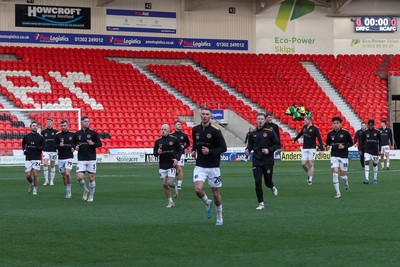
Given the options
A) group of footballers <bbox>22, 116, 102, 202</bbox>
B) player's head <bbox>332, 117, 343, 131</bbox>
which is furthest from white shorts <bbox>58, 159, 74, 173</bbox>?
player's head <bbox>332, 117, 343, 131</bbox>

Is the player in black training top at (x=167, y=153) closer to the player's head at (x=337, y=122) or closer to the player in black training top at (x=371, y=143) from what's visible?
the player's head at (x=337, y=122)

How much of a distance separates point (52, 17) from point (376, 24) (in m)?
22.7

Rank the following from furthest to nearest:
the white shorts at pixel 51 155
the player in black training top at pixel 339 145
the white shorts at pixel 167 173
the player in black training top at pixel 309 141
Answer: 1. the white shorts at pixel 51 155
2. the player in black training top at pixel 309 141
3. the player in black training top at pixel 339 145
4. the white shorts at pixel 167 173

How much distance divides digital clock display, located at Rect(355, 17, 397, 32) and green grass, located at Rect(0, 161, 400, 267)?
3500 centimetres

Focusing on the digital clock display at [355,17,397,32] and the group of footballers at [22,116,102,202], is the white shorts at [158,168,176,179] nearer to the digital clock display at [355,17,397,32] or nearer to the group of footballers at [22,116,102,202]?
the group of footballers at [22,116,102,202]

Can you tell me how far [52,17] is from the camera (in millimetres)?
54438

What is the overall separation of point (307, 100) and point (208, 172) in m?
40.9

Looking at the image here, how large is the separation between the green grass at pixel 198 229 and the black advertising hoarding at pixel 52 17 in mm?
27317

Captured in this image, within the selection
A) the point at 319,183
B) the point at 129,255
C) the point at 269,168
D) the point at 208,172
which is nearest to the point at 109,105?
the point at 319,183

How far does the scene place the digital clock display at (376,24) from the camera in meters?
61.9

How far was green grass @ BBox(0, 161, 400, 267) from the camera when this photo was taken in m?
12.7

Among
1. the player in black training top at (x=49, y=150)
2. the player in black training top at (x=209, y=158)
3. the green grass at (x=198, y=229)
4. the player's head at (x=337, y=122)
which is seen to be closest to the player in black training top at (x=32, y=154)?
the green grass at (x=198, y=229)

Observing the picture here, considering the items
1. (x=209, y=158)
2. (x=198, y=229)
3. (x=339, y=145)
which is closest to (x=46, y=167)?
(x=339, y=145)

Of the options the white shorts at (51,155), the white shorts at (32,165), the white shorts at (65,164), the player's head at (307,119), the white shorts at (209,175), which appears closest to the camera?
the white shorts at (209,175)
